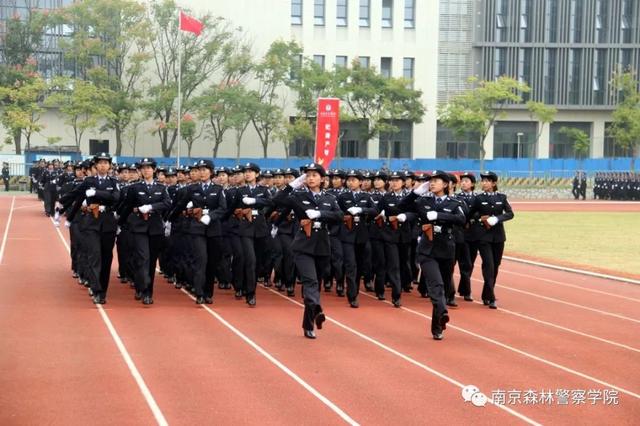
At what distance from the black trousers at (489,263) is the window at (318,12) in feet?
150

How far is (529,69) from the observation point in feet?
205

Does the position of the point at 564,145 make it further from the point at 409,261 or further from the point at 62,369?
the point at 62,369

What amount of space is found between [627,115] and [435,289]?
171 feet

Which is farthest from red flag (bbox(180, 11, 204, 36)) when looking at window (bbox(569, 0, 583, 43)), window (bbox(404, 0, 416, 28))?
window (bbox(569, 0, 583, 43))

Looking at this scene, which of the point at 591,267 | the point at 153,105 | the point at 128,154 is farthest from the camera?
the point at 128,154

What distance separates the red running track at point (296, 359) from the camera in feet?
24.5

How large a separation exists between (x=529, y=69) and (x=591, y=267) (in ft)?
148

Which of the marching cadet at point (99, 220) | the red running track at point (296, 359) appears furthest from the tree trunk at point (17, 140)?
the marching cadet at point (99, 220)

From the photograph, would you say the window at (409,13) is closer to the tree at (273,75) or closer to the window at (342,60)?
the window at (342,60)

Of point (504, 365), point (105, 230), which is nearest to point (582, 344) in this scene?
point (504, 365)

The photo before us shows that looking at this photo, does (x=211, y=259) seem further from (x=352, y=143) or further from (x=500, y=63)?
(x=500, y=63)

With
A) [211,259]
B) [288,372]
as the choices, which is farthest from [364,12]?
[288,372]

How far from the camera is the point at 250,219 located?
13.4 metres

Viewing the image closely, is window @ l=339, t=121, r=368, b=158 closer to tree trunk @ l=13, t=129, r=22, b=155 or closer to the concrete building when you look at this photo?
the concrete building
